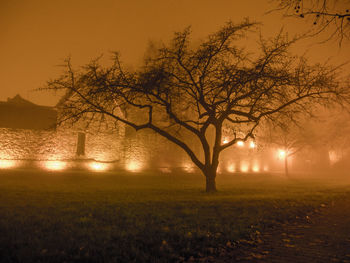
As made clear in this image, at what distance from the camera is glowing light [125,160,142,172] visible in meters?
24.7

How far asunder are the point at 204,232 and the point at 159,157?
850 inches

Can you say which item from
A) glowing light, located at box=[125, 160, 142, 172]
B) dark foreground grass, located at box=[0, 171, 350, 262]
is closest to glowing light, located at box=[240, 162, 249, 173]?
glowing light, located at box=[125, 160, 142, 172]

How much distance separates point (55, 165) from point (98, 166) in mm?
3534

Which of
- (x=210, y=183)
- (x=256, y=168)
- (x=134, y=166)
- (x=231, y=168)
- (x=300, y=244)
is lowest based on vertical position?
(x=300, y=244)

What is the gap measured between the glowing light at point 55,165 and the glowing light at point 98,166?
2.24m

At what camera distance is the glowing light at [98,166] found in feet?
75.0

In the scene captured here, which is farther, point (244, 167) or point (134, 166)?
point (244, 167)

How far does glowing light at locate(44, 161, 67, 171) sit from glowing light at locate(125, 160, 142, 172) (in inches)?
220

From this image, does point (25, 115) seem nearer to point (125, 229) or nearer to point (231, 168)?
point (125, 229)

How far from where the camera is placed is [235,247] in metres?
5.25

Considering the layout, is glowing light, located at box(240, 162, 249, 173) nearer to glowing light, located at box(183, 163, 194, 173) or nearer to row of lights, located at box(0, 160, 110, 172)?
glowing light, located at box(183, 163, 194, 173)

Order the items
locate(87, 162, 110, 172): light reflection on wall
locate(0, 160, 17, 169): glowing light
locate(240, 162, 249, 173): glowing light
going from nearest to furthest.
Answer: locate(0, 160, 17, 169): glowing light
locate(87, 162, 110, 172): light reflection on wall
locate(240, 162, 249, 173): glowing light

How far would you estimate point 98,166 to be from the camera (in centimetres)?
2316

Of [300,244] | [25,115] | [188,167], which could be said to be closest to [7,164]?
[25,115]
